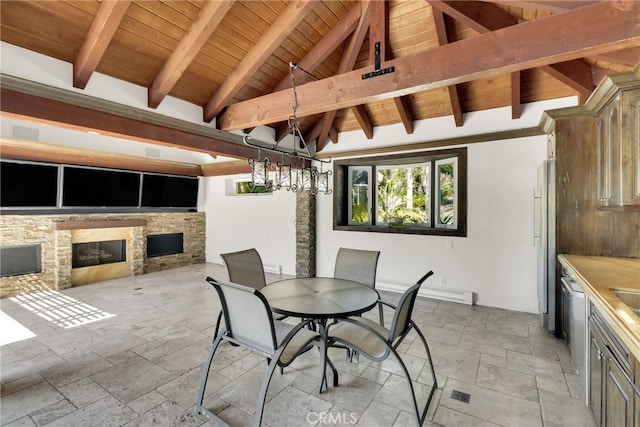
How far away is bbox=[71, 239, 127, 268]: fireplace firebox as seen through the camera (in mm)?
5773

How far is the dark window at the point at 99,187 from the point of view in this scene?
214 inches

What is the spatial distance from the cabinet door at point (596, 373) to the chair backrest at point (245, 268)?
2761 millimetres

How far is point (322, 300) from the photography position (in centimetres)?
251

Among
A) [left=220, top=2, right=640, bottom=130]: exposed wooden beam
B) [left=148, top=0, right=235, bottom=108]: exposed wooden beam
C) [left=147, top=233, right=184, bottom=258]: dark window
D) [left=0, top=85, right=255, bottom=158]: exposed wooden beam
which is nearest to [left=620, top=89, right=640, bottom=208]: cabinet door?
[left=220, top=2, right=640, bottom=130]: exposed wooden beam

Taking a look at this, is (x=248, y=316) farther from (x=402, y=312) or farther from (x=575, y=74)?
(x=575, y=74)

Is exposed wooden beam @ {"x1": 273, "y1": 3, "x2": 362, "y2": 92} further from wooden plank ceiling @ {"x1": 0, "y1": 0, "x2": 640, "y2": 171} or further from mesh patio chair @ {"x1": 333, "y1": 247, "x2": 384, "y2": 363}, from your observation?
mesh patio chair @ {"x1": 333, "y1": 247, "x2": 384, "y2": 363}

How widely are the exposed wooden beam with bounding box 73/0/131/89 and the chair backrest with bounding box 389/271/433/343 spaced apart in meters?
3.09

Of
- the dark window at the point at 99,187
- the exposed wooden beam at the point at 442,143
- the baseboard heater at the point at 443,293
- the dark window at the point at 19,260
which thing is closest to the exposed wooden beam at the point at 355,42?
the exposed wooden beam at the point at 442,143

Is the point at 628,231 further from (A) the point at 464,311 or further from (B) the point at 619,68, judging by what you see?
(A) the point at 464,311

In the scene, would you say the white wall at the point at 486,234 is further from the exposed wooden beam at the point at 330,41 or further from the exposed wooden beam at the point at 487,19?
the exposed wooden beam at the point at 330,41

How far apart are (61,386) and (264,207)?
475cm

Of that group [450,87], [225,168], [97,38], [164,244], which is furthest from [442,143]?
[164,244]

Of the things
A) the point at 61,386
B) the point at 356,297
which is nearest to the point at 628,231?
the point at 356,297

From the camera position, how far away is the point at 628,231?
280 centimetres
